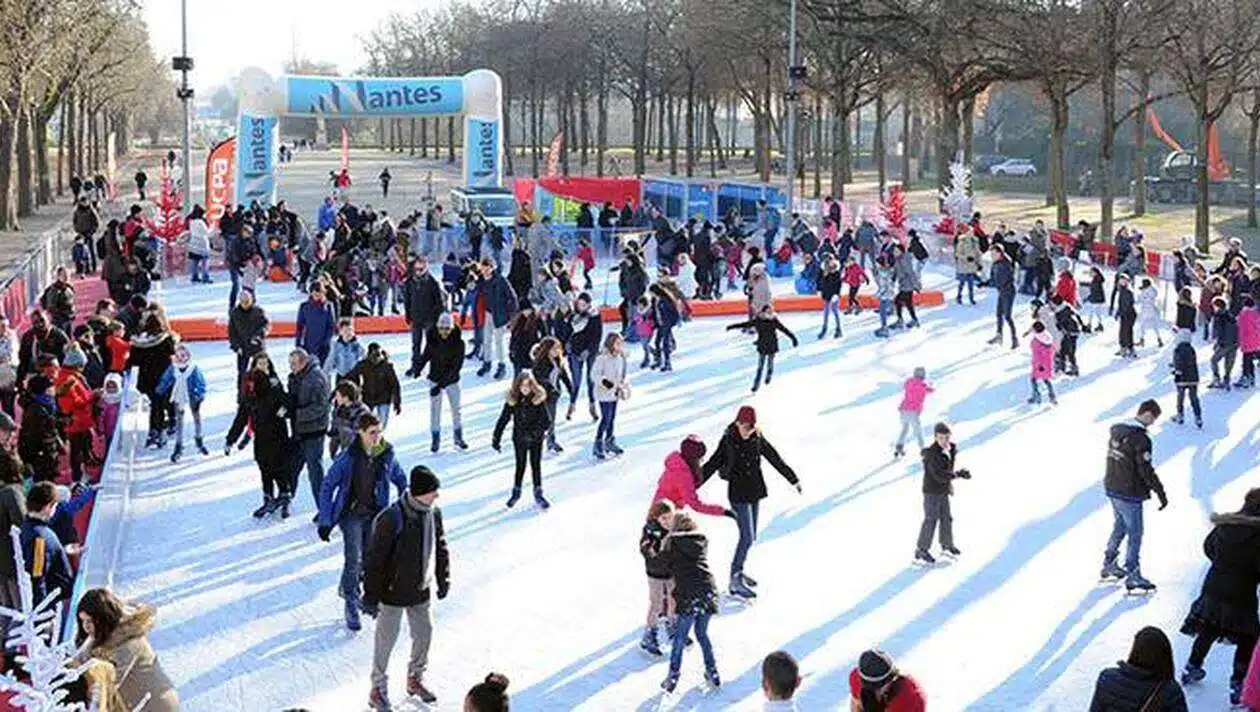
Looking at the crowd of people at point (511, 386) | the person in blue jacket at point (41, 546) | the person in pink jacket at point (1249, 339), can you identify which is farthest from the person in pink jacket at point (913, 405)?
the person in blue jacket at point (41, 546)

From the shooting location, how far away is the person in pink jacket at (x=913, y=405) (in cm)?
1428

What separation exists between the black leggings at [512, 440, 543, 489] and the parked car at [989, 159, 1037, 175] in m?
67.8

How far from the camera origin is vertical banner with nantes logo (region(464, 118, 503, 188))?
127 feet

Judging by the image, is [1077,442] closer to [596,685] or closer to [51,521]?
[596,685]

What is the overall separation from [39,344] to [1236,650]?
35.1ft

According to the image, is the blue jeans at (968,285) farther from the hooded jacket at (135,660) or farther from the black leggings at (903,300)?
the hooded jacket at (135,660)

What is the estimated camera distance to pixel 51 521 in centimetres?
899

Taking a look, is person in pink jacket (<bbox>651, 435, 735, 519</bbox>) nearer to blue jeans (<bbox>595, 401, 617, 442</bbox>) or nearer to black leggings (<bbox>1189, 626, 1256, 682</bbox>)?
black leggings (<bbox>1189, 626, 1256, 682</bbox>)

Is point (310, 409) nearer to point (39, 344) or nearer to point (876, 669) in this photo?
point (39, 344)

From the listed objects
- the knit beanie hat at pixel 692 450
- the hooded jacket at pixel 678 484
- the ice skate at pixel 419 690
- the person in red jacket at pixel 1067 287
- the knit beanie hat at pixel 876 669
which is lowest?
the ice skate at pixel 419 690

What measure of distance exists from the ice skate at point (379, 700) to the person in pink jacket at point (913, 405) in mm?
7218

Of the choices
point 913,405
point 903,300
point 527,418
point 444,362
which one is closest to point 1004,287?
point 903,300

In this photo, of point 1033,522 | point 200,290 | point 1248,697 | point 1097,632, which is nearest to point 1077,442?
point 1033,522

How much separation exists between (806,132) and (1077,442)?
2355 inches
